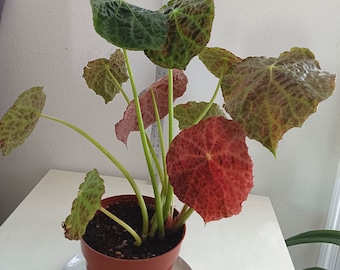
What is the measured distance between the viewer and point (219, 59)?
66cm

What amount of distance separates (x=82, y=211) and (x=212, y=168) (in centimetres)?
18

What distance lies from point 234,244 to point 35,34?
0.68 metres

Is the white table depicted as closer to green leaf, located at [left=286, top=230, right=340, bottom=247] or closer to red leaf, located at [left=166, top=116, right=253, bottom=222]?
green leaf, located at [left=286, top=230, right=340, bottom=247]

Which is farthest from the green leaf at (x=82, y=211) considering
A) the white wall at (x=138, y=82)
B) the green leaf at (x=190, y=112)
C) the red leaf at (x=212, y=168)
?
the white wall at (x=138, y=82)

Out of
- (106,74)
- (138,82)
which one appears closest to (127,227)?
(106,74)

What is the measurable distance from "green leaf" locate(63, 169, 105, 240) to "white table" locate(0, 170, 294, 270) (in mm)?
299

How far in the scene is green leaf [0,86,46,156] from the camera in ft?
2.06

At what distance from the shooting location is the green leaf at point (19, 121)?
63 centimetres

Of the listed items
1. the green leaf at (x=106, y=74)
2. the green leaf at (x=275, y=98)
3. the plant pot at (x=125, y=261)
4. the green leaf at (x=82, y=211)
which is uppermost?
the green leaf at (x=275, y=98)

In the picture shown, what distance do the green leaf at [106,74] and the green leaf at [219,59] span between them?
0.16 m

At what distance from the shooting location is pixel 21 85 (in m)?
1.10

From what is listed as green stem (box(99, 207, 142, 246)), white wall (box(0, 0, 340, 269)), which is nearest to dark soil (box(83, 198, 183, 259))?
green stem (box(99, 207, 142, 246))

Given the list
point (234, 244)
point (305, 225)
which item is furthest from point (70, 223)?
point (305, 225)

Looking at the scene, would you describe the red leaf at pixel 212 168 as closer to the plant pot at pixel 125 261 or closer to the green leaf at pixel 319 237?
the plant pot at pixel 125 261
